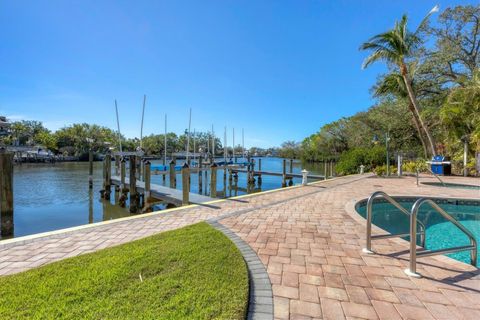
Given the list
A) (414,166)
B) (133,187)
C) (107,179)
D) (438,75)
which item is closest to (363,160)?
(414,166)

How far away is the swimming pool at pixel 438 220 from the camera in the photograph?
4571mm

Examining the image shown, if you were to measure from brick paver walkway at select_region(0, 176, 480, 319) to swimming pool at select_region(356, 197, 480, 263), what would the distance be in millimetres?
1252

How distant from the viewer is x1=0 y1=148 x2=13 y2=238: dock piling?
5.57 meters

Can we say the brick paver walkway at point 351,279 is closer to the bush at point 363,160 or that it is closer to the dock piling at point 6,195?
the dock piling at point 6,195

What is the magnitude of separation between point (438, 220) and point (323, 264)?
4950mm

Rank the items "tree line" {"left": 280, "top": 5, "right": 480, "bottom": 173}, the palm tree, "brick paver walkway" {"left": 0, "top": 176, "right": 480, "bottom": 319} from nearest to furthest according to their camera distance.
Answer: "brick paver walkway" {"left": 0, "top": 176, "right": 480, "bottom": 319} < "tree line" {"left": 280, "top": 5, "right": 480, "bottom": 173} < the palm tree

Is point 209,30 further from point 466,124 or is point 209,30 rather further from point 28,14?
point 466,124

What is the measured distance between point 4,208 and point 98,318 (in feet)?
19.9

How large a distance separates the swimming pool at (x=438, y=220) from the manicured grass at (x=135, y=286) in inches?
157

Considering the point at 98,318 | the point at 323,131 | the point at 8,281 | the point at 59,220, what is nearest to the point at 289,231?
the point at 98,318

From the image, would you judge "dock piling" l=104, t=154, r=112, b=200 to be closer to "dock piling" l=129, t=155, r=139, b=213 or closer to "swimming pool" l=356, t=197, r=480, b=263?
"dock piling" l=129, t=155, r=139, b=213

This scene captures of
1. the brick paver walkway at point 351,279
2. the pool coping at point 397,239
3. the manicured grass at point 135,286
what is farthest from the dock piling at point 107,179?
the pool coping at point 397,239

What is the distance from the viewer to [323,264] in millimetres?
2836

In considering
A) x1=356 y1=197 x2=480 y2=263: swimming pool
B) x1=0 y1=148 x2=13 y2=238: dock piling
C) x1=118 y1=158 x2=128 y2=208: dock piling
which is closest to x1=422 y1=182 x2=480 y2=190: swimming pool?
x1=356 y1=197 x2=480 y2=263: swimming pool
